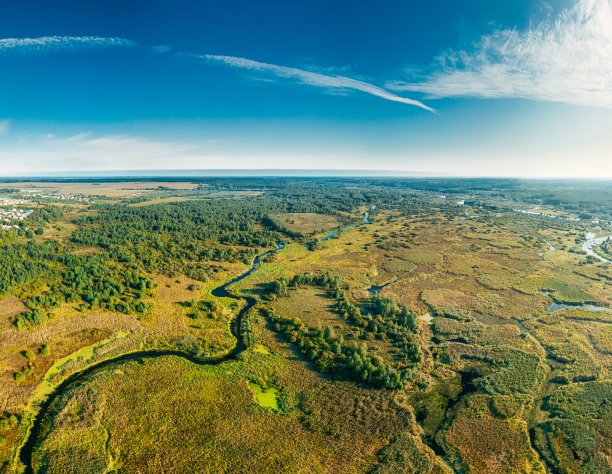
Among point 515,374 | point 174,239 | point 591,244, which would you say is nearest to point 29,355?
point 515,374

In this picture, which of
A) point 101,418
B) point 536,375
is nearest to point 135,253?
point 101,418

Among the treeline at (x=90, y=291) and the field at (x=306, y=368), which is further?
the treeline at (x=90, y=291)

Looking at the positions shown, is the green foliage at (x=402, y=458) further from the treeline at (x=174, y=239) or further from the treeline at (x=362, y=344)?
the treeline at (x=174, y=239)

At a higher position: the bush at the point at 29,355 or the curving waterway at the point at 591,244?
the curving waterway at the point at 591,244

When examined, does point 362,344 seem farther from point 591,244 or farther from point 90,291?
point 591,244

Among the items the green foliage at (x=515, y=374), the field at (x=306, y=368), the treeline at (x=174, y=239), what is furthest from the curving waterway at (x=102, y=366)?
the green foliage at (x=515, y=374)
